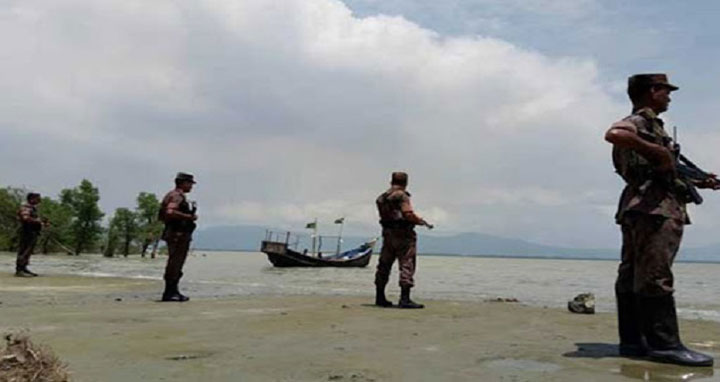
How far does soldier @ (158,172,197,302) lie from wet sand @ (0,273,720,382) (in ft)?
1.94

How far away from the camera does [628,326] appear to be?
17.8ft

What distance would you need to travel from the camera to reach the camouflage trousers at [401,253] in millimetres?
9578

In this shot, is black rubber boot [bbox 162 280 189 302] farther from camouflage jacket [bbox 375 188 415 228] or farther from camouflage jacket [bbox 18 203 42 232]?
camouflage jacket [bbox 18 203 42 232]

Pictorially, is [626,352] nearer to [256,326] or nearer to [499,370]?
[499,370]

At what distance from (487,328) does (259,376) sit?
3.49 m

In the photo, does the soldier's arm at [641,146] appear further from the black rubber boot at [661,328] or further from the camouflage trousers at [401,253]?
the camouflage trousers at [401,253]

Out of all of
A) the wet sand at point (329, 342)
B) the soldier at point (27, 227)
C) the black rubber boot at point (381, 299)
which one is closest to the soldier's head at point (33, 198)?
the soldier at point (27, 227)

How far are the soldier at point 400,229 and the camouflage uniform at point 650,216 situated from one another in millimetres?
4509

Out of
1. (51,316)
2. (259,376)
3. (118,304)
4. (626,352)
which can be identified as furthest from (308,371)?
(118,304)

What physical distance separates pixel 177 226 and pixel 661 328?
725 cm

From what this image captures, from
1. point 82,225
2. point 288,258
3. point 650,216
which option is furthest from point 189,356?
point 82,225

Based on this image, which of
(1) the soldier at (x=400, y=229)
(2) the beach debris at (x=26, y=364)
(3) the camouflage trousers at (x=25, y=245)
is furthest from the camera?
(3) the camouflage trousers at (x=25, y=245)

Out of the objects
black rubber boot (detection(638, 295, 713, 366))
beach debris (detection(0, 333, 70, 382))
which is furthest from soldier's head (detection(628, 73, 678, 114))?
beach debris (detection(0, 333, 70, 382))

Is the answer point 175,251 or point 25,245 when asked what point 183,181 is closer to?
point 175,251
